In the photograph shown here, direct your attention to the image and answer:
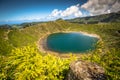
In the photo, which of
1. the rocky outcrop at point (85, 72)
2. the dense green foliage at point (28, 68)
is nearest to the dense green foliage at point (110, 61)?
the rocky outcrop at point (85, 72)

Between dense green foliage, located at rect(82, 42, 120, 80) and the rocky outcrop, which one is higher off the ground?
the rocky outcrop

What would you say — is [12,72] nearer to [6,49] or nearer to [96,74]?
[96,74]

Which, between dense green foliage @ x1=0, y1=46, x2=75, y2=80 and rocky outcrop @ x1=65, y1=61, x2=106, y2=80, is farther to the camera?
dense green foliage @ x1=0, y1=46, x2=75, y2=80

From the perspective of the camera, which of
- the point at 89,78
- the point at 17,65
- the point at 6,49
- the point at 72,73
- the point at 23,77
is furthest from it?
the point at 6,49

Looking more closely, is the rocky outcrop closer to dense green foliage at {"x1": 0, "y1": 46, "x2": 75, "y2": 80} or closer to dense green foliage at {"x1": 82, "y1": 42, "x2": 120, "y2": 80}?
dense green foliage at {"x1": 82, "y1": 42, "x2": 120, "y2": 80}

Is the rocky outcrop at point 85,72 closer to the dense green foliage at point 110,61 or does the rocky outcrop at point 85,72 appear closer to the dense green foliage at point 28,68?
the dense green foliage at point 110,61

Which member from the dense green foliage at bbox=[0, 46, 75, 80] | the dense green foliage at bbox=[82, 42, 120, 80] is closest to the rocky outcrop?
the dense green foliage at bbox=[82, 42, 120, 80]

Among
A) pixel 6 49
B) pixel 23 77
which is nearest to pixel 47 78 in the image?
pixel 23 77
